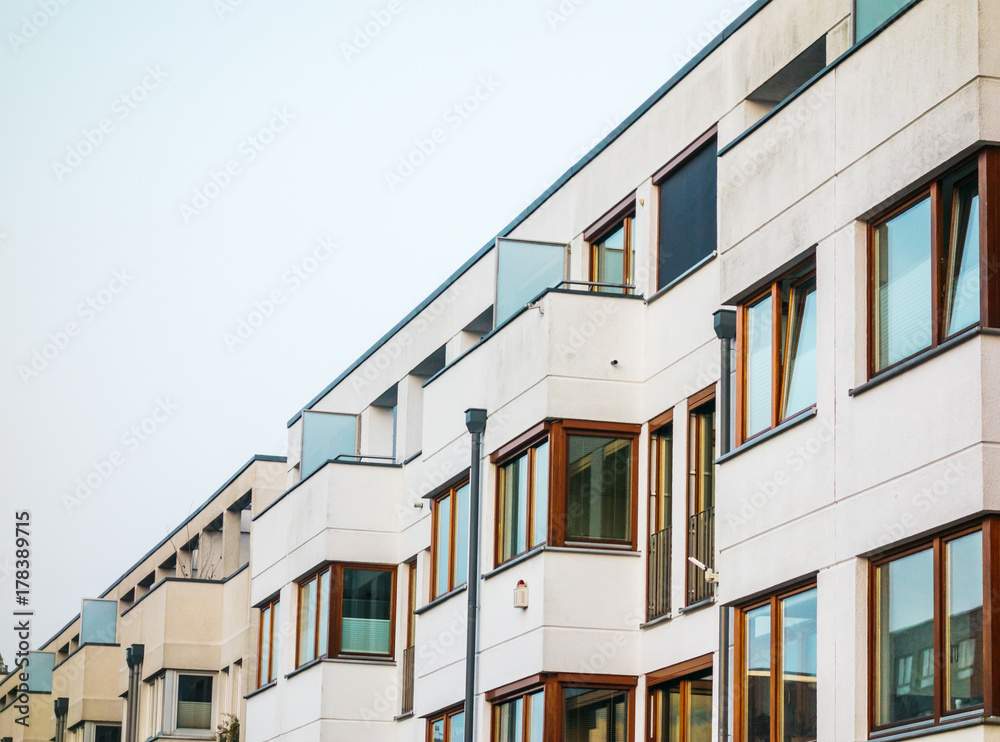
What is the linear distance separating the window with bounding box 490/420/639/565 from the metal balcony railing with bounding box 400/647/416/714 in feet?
23.1

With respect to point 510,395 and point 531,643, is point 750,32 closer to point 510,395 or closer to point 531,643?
point 510,395

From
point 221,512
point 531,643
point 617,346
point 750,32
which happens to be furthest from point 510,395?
point 221,512

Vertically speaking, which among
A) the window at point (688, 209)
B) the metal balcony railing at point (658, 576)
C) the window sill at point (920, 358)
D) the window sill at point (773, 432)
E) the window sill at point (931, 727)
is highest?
the window at point (688, 209)

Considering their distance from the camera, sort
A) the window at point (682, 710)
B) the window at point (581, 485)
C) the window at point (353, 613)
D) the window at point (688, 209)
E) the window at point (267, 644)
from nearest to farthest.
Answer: the window at point (682, 710), the window at point (688, 209), the window at point (581, 485), the window at point (353, 613), the window at point (267, 644)

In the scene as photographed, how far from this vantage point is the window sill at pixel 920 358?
13273mm

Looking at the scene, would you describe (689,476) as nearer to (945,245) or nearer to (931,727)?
(945,245)

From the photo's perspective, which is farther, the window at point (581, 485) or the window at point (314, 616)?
the window at point (314, 616)

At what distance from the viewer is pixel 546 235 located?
25.0 metres

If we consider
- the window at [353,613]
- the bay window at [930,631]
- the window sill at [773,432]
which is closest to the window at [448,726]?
the window at [353,613]

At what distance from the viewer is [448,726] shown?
80.0 feet

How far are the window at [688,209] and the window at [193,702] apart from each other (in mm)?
22119

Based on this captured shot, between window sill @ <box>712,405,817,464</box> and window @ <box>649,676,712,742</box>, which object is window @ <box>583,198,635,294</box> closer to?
window @ <box>649,676,712,742</box>

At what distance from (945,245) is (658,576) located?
7.48 meters

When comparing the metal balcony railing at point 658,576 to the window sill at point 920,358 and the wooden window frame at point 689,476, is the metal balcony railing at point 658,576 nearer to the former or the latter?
the wooden window frame at point 689,476
